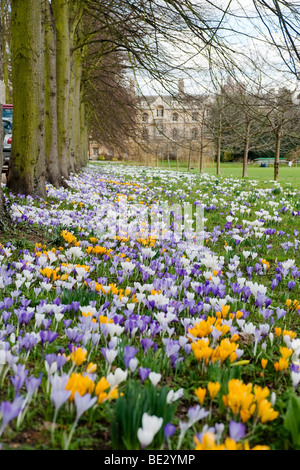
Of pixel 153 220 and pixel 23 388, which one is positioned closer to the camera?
pixel 23 388

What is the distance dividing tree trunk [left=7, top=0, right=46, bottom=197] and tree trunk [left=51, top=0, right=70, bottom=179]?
3701 mm

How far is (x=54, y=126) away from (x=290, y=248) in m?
6.48

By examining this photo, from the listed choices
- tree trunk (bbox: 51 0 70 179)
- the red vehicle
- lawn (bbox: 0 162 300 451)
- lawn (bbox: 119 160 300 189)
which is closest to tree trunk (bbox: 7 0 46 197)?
lawn (bbox: 0 162 300 451)

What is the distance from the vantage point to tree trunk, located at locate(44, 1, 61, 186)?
8.72m

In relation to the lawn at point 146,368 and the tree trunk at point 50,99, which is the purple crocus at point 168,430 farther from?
the tree trunk at point 50,99

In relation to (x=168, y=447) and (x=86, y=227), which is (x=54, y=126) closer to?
(x=86, y=227)

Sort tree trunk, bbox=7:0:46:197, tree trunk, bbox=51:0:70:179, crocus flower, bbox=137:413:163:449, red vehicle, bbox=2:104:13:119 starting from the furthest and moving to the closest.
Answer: red vehicle, bbox=2:104:13:119 < tree trunk, bbox=51:0:70:179 < tree trunk, bbox=7:0:46:197 < crocus flower, bbox=137:413:163:449

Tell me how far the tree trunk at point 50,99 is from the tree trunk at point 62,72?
3.48ft

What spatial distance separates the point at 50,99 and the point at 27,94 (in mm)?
2646

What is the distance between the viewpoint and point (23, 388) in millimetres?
1665


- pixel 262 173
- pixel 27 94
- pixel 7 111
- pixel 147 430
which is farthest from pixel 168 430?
pixel 262 173

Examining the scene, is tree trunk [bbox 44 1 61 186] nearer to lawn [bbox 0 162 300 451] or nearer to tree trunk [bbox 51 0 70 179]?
tree trunk [bbox 51 0 70 179]

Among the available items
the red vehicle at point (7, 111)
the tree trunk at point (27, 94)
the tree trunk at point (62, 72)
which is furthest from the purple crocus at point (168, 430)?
the red vehicle at point (7, 111)
